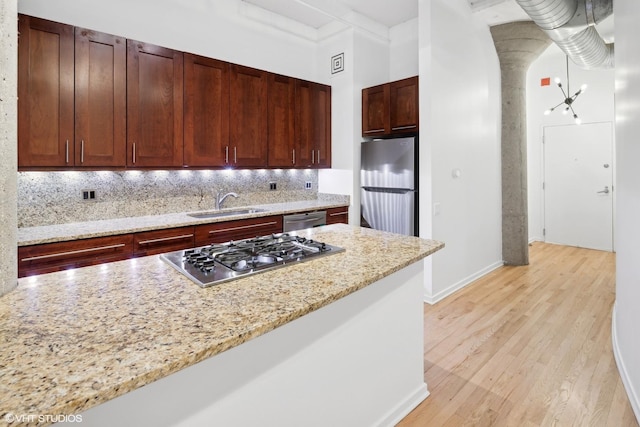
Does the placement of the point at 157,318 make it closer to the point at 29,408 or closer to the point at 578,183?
the point at 29,408

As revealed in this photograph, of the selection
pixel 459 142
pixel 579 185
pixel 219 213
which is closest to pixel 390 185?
pixel 459 142

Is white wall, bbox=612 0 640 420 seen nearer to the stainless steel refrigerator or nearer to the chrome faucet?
the stainless steel refrigerator

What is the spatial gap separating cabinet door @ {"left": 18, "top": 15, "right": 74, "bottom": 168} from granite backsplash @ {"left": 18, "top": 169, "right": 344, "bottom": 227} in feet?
1.29

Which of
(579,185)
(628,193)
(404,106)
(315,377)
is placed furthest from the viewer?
(579,185)

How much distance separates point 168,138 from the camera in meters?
3.26

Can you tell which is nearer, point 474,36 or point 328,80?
point 474,36

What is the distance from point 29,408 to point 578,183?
23.4 feet

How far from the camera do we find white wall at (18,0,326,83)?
10.1 ft

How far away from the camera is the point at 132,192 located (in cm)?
338

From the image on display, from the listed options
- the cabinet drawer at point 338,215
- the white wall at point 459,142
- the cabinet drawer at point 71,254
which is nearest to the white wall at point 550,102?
the white wall at point 459,142

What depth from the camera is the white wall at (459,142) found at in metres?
3.48

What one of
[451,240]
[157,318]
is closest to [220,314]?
[157,318]

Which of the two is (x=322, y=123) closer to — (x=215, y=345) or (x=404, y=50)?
(x=404, y=50)

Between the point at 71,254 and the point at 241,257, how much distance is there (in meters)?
1.64
